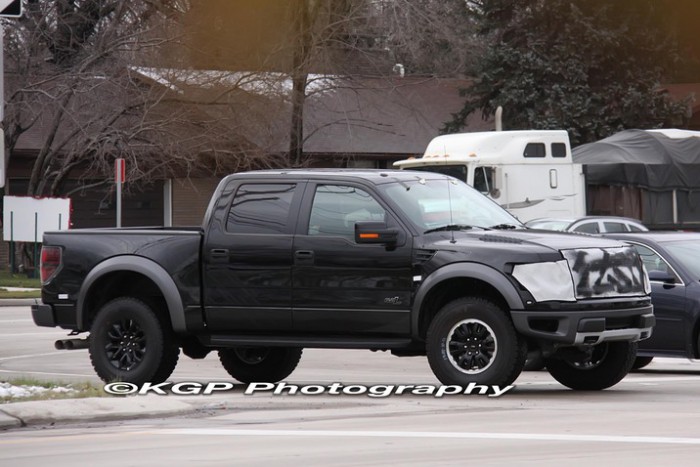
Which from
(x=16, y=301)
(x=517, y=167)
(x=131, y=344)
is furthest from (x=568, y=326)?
(x=16, y=301)

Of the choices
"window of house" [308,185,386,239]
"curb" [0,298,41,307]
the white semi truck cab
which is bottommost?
"curb" [0,298,41,307]

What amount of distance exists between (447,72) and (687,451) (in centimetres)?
4246

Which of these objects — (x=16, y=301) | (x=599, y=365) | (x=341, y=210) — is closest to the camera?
(x=341, y=210)

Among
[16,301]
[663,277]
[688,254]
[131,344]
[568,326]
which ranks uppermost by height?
[688,254]

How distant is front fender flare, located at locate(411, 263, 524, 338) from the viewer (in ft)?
39.5

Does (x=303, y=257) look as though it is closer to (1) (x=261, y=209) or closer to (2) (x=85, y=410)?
(1) (x=261, y=209)

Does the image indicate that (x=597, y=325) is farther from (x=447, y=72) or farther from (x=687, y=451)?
(x=447, y=72)

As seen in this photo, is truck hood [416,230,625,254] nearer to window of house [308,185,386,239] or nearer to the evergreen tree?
window of house [308,185,386,239]

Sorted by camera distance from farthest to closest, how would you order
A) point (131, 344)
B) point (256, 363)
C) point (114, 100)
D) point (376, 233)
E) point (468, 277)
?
point (114, 100) → point (256, 363) → point (131, 344) → point (376, 233) → point (468, 277)

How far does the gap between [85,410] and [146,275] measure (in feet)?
8.16

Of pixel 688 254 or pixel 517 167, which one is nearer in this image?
pixel 688 254

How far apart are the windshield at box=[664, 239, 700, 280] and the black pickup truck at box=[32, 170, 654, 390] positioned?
2.83 metres

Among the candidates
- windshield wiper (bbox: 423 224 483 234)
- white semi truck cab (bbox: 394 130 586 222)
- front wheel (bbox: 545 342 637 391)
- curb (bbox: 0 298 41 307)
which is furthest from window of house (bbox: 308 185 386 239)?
curb (bbox: 0 298 41 307)

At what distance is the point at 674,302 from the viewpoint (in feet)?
50.5
